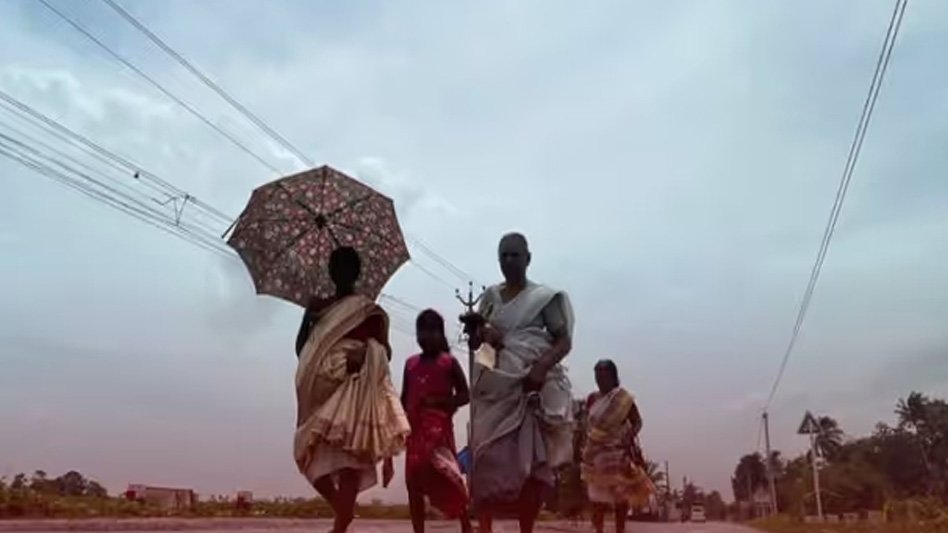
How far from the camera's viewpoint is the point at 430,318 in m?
6.93

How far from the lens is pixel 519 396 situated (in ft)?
20.8

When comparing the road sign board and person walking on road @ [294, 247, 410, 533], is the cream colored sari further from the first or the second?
the road sign board

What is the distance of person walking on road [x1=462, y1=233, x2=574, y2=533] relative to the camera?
6.23 meters

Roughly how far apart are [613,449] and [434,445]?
14.2ft

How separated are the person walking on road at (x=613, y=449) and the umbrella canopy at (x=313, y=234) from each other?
4.02 metres

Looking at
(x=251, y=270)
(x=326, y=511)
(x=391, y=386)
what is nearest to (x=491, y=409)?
(x=391, y=386)

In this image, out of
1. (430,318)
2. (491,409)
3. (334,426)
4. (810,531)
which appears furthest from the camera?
(810,531)

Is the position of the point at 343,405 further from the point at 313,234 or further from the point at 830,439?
the point at 830,439

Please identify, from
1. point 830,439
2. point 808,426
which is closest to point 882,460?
point 830,439

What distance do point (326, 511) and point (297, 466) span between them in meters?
25.3

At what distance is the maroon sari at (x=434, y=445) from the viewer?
665 centimetres

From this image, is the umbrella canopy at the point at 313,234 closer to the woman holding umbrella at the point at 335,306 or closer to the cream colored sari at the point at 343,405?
the woman holding umbrella at the point at 335,306

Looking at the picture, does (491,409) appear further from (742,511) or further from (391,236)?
(742,511)

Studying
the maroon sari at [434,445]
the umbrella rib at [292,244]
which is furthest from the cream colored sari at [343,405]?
the maroon sari at [434,445]
